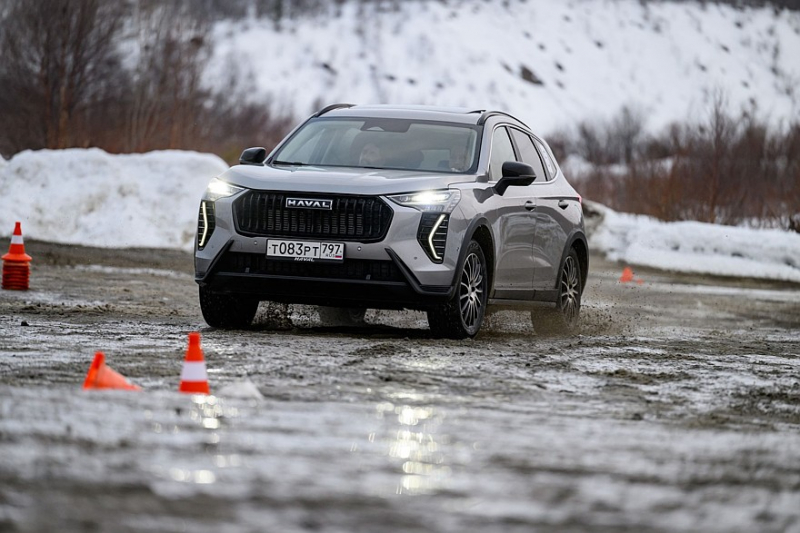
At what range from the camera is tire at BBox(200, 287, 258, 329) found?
1005 centimetres

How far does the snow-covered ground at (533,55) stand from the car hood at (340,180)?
106 metres

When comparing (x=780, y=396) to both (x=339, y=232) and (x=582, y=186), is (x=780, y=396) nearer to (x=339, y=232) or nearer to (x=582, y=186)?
(x=339, y=232)

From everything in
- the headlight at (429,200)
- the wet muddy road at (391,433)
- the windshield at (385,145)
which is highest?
the windshield at (385,145)

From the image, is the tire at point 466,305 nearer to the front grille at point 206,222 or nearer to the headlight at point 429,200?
the headlight at point 429,200

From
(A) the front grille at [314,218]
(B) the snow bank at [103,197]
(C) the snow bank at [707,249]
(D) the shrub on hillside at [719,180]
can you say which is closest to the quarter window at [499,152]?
(A) the front grille at [314,218]

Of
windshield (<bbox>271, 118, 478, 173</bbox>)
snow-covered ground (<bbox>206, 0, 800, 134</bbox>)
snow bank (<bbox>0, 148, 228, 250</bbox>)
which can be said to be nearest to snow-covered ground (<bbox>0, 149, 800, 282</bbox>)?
snow bank (<bbox>0, 148, 228, 250</bbox>)

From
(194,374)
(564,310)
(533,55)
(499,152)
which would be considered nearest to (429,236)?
(499,152)

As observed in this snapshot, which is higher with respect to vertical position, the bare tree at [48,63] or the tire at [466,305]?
the bare tree at [48,63]

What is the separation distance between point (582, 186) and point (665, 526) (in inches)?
1782

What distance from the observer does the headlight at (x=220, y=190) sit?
32.1 feet

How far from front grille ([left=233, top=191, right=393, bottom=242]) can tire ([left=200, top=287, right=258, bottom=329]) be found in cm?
64

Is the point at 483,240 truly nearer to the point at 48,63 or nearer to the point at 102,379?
the point at 102,379

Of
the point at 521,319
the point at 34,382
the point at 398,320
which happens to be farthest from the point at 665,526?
the point at 521,319

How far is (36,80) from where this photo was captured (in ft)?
113
